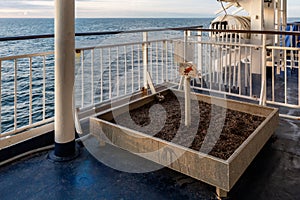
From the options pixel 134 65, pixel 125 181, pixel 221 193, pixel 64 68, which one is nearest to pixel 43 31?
pixel 134 65

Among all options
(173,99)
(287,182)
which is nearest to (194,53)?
(173,99)

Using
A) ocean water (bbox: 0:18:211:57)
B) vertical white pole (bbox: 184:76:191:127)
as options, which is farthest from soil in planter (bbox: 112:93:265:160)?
ocean water (bbox: 0:18:211:57)

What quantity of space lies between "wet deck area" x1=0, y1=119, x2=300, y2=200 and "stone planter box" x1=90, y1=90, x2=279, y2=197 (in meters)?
0.12

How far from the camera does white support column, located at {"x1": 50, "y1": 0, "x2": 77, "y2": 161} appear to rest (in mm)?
1971

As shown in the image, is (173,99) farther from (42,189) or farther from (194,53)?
(42,189)

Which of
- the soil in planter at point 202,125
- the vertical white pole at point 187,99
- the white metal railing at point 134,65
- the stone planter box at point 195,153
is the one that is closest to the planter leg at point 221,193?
the stone planter box at point 195,153

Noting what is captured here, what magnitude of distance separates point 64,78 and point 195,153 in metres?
1.14

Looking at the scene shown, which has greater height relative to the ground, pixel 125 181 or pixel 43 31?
pixel 43 31

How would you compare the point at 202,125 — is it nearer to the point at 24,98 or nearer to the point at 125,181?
the point at 125,181

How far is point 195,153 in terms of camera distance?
1661 millimetres

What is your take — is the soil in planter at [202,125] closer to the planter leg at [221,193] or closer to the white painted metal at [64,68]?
the planter leg at [221,193]

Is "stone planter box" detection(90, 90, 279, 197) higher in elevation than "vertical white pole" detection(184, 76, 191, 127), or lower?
lower

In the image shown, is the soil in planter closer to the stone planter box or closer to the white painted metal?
the stone planter box

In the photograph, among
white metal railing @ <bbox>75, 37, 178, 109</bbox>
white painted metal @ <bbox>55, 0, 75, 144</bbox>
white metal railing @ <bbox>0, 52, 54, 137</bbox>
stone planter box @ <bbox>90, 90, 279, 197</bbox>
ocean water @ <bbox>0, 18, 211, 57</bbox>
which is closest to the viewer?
stone planter box @ <bbox>90, 90, 279, 197</bbox>
